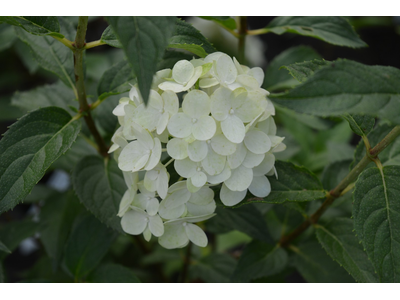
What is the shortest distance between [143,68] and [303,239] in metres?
0.77

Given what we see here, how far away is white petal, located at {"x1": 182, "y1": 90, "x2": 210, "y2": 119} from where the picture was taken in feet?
1.78

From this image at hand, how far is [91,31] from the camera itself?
189cm

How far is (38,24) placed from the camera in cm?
63

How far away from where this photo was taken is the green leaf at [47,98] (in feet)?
3.14

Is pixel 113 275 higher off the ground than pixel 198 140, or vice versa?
pixel 198 140

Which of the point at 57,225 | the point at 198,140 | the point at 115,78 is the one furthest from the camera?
the point at 57,225

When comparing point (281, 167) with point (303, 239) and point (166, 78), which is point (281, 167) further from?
point (303, 239)

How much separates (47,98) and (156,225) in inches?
22.0

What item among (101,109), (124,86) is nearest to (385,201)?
(124,86)

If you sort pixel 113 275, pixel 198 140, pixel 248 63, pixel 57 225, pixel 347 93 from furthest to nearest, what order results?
pixel 248 63, pixel 57 225, pixel 113 275, pixel 198 140, pixel 347 93

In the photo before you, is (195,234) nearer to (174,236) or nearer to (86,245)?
(174,236)

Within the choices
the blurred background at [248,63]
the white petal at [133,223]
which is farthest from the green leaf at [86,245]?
the white petal at [133,223]

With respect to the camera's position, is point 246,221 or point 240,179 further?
point 246,221

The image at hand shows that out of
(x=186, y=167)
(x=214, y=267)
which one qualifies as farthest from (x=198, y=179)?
(x=214, y=267)
